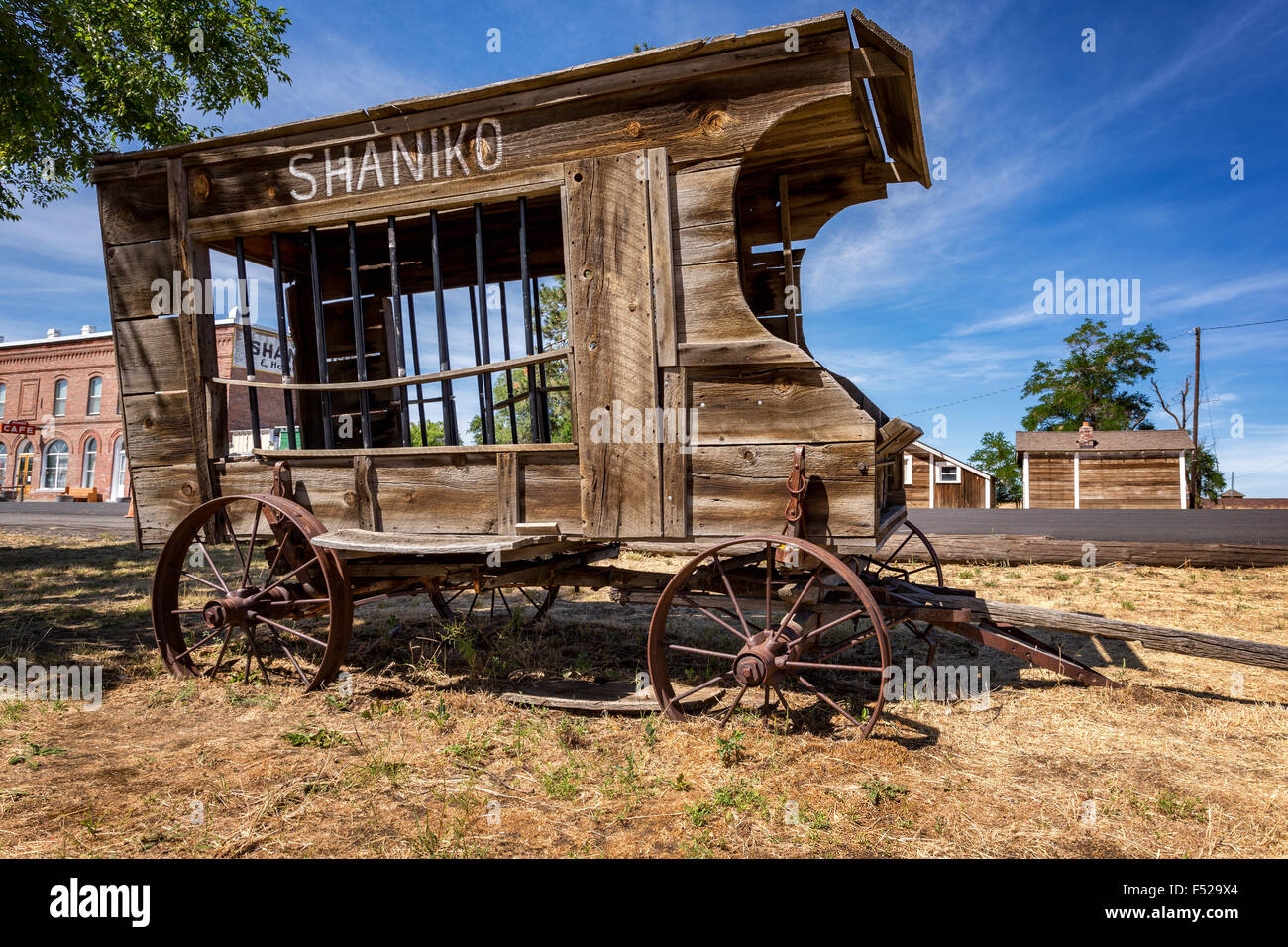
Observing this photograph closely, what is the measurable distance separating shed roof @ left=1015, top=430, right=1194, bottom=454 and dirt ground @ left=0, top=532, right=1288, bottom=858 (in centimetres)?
2560

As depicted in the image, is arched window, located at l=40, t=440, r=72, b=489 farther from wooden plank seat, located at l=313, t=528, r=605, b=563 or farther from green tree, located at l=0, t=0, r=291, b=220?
wooden plank seat, located at l=313, t=528, r=605, b=563

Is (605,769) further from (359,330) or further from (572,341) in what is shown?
(359,330)

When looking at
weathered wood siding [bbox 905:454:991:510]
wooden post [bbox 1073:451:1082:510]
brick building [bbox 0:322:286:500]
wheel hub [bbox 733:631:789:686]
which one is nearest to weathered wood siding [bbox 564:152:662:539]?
wheel hub [bbox 733:631:789:686]

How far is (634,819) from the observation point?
10.6 ft

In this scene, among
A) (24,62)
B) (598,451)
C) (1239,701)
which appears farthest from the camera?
(24,62)

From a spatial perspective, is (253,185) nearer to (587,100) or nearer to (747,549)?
(587,100)

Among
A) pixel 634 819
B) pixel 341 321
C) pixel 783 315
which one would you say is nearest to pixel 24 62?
pixel 341 321

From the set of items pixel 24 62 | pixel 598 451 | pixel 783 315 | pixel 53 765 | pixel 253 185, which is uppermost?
pixel 24 62

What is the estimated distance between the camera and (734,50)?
4121mm

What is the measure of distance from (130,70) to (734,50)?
1149cm

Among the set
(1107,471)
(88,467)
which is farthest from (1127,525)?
(88,467)

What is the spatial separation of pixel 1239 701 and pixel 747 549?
3.52m
